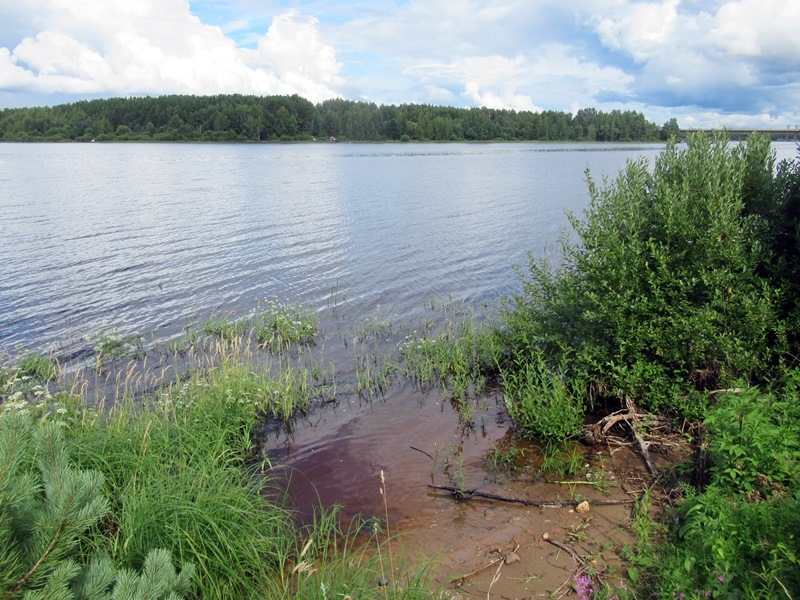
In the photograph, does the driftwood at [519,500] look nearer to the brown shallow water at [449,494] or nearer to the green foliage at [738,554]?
the brown shallow water at [449,494]

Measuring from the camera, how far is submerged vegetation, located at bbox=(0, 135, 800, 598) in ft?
14.3

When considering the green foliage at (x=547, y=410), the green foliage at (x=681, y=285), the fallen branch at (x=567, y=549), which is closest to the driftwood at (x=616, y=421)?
the green foliage at (x=547, y=410)

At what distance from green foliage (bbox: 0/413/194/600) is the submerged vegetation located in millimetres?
14

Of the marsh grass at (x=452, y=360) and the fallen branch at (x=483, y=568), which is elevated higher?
the fallen branch at (x=483, y=568)

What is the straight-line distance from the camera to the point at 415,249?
25688 millimetres

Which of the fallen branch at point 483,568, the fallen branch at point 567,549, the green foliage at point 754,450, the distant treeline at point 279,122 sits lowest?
the fallen branch at point 483,568

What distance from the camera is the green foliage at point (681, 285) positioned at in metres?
8.59

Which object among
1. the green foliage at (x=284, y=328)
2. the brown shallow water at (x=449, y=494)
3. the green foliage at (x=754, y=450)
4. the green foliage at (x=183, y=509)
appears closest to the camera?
the green foliage at (x=183, y=509)

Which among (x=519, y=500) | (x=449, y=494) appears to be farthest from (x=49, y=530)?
(x=519, y=500)

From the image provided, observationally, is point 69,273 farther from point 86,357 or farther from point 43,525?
point 43,525

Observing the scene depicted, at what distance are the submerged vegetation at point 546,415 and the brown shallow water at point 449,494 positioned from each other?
0.23 meters

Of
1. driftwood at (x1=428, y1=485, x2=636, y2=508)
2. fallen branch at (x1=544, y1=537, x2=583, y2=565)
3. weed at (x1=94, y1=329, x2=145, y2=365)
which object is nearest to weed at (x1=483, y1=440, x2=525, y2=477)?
driftwood at (x1=428, y1=485, x2=636, y2=508)

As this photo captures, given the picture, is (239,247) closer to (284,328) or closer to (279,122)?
(284,328)

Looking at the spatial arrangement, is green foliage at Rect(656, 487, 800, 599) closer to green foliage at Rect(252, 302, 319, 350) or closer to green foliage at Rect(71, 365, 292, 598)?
green foliage at Rect(71, 365, 292, 598)
